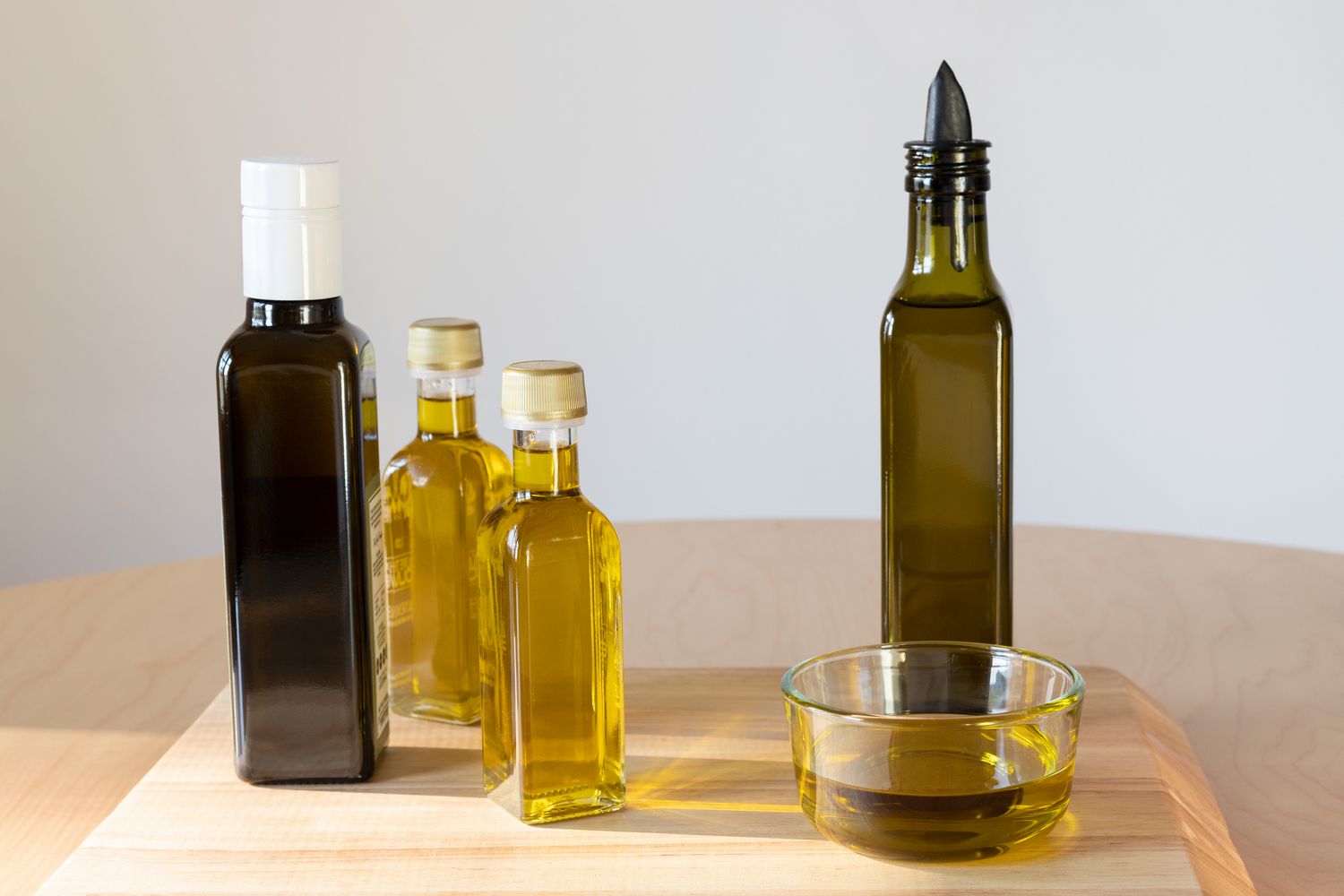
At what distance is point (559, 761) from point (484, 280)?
201cm

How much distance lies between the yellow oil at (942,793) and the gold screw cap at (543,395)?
184 mm

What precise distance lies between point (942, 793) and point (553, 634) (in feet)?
0.62

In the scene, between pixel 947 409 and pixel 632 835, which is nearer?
pixel 632 835

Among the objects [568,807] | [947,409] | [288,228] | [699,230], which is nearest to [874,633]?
[947,409]

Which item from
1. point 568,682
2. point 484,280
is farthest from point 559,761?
point 484,280

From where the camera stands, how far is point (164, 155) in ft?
8.58

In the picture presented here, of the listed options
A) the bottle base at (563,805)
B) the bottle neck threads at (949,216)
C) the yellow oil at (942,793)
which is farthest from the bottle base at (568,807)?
the bottle neck threads at (949,216)

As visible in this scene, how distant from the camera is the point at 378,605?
2.60 feet

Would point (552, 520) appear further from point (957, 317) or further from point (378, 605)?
point (957, 317)

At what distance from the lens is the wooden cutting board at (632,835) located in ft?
2.12

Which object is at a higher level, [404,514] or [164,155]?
[164,155]

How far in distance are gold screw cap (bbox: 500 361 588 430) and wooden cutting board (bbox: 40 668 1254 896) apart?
189 millimetres

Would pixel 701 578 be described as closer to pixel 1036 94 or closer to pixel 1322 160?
pixel 1036 94

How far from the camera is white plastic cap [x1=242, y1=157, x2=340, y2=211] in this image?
731 millimetres
